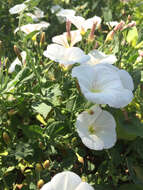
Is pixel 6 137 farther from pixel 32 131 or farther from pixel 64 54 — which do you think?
pixel 64 54

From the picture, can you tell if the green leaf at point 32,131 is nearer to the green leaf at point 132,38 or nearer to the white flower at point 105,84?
the white flower at point 105,84

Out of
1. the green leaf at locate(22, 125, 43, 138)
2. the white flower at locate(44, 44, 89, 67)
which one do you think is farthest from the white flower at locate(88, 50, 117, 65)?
the green leaf at locate(22, 125, 43, 138)

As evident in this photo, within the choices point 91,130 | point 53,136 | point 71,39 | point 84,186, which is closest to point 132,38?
point 71,39

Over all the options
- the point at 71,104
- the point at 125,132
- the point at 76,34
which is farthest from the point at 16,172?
the point at 76,34

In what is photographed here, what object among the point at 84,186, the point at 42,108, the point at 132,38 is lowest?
the point at 84,186

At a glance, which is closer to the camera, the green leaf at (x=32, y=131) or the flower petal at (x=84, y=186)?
the flower petal at (x=84, y=186)

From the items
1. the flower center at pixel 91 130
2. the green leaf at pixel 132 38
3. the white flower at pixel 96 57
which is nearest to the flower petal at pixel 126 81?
the white flower at pixel 96 57

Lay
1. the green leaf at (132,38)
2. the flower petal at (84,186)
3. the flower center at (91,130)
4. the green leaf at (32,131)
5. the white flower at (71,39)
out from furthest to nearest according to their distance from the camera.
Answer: the green leaf at (132,38)
the white flower at (71,39)
the flower center at (91,130)
the green leaf at (32,131)
the flower petal at (84,186)
